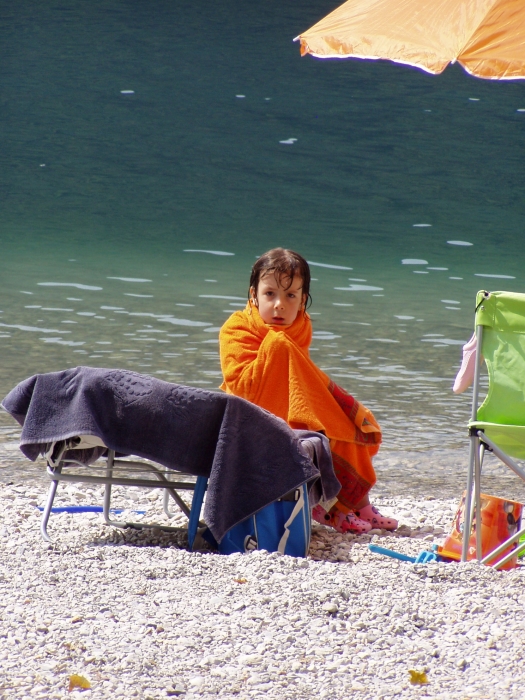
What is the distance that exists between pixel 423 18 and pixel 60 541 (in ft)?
9.57

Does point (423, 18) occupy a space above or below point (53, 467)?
above

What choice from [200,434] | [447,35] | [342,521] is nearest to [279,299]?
[200,434]

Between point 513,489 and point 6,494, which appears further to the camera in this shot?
point 513,489

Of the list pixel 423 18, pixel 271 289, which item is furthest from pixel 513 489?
pixel 423 18

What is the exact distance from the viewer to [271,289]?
4102mm

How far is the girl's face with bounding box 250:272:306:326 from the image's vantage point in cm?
407

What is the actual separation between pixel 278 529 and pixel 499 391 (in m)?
0.90

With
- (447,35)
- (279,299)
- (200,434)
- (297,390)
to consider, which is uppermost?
(447,35)

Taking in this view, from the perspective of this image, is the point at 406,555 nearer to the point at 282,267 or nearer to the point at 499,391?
the point at 499,391

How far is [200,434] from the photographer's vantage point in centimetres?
350

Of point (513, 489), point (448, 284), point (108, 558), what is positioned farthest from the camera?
point (448, 284)

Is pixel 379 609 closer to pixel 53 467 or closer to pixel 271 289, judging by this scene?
pixel 53 467

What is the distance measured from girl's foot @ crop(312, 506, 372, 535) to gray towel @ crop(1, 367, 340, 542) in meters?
0.62

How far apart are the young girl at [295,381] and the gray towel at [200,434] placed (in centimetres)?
42
